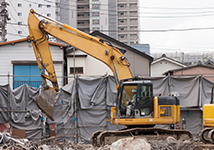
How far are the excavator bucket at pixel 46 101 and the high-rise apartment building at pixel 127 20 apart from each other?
3271 inches

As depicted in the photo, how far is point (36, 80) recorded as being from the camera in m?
19.3

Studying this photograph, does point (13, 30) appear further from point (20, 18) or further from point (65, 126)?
point (65, 126)

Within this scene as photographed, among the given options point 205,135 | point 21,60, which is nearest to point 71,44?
point 205,135

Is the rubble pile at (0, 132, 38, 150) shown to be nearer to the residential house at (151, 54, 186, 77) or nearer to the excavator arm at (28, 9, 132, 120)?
the excavator arm at (28, 9, 132, 120)

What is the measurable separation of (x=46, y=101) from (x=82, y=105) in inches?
160

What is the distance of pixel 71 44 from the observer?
11539 mm

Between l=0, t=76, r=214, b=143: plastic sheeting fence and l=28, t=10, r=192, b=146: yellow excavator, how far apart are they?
11.5 ft

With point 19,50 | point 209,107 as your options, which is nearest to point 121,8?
point 19,50

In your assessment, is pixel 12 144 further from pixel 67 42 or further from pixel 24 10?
pixel 24 10

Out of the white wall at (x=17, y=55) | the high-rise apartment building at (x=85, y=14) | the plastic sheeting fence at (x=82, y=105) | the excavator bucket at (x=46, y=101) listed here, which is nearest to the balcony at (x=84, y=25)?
the high-rise apartment building at (x=85, y=14)

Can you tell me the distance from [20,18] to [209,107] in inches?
2569

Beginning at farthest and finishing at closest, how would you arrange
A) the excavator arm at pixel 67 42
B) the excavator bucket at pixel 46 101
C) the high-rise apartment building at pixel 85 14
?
the high-rise apartment building at pixel 85 14, the excavator arm at pixel 67 42, the excavator bucket at pixel 46 101

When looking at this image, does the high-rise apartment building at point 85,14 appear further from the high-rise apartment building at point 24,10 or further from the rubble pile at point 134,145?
the rubble pile at point 134,145

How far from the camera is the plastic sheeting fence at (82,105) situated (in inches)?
567
